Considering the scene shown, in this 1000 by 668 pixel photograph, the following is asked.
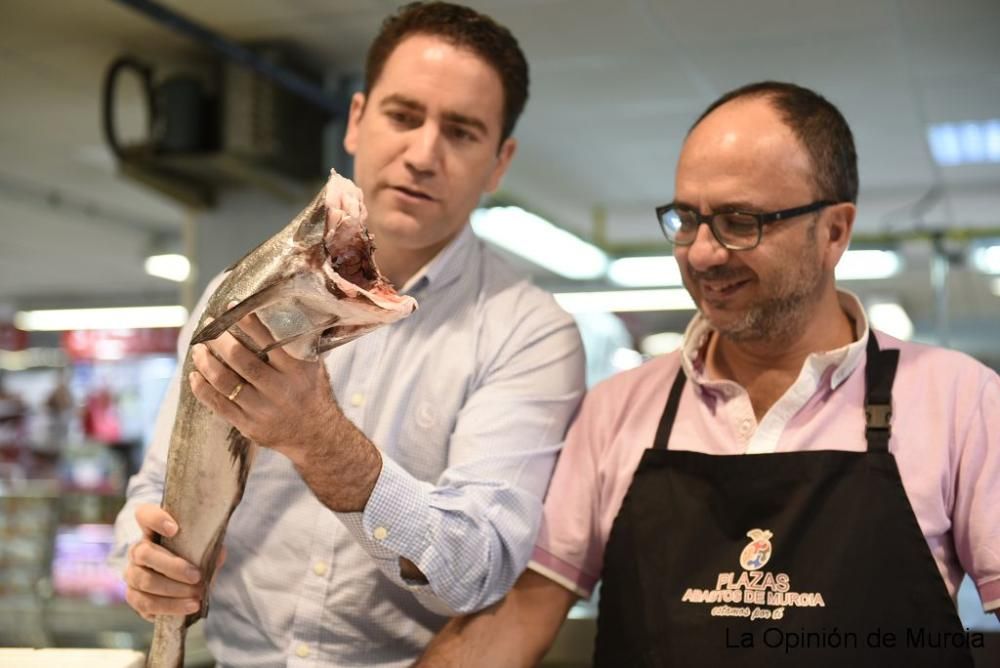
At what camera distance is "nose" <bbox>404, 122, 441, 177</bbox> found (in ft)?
6.31

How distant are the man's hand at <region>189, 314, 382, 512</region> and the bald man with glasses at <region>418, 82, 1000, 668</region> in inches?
17.9

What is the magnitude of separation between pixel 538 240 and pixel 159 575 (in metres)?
6.66

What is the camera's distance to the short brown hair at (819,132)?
6.38ft

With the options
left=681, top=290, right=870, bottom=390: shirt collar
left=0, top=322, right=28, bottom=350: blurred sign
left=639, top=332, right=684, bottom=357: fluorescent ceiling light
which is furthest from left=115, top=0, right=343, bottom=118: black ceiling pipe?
left=639, top=332, right=684, bottom=357: fluorescent ceiling light

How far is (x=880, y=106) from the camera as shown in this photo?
6246 millimetres

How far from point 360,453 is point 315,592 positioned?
395 mm

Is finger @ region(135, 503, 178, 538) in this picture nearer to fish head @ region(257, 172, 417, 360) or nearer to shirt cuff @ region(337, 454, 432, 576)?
shirt cuff @ region(337, 454, 432, 576)

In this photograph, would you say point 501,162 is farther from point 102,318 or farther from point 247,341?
point 102,318

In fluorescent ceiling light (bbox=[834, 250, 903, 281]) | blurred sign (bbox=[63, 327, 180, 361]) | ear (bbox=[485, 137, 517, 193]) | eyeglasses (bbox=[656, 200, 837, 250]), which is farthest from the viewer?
blurred sign (bbox=[63, 327, 180, 361])

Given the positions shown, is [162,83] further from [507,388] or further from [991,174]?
[991,174]

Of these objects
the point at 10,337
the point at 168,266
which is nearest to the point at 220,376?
the point at 168,266

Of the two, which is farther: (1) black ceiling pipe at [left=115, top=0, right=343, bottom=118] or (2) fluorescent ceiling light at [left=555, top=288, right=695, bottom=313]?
(2) fluorescent ceiling light at [left=555, top=288, right=695, bottom=313]

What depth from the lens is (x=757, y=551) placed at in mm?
1796

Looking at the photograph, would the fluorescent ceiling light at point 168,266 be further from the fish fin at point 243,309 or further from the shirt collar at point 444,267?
the fish fin at point 243,309
